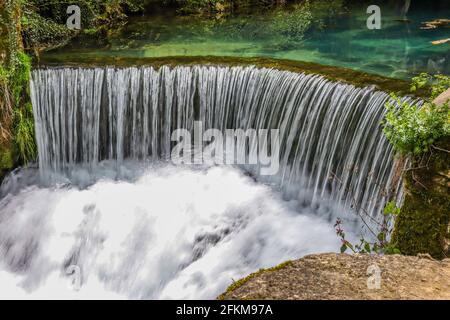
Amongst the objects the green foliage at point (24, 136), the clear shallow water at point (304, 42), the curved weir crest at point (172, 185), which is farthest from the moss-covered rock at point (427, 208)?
the green foliage at point (24, 136)

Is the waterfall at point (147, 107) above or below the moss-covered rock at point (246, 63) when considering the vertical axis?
below

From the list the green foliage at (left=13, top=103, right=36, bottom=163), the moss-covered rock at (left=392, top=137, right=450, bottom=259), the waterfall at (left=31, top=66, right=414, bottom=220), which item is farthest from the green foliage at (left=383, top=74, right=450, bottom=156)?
the green foliage at (left=13, top=103, right=36, bottom=163)

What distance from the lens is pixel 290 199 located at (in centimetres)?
822

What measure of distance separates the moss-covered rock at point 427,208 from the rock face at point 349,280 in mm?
470

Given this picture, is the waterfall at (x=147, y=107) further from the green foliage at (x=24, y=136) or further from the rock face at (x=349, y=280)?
the rock face at (x=349, y=280)

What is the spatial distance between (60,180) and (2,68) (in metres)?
2.10

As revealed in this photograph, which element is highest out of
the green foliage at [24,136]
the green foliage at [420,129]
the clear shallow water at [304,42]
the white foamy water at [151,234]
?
the clear shallow water at [304,42]

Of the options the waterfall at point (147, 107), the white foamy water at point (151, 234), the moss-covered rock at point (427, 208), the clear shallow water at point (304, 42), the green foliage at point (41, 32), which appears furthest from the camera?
the green foliage at point (41, 32)

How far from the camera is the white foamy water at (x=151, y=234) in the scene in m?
7.17

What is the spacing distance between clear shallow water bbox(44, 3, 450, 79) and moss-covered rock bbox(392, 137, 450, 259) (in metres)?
5.62

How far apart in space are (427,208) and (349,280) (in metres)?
1.29

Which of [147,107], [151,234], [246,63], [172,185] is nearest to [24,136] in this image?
[147,107]

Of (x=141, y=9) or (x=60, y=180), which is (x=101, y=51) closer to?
(x=60, y=180)

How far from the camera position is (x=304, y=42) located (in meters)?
13.1
